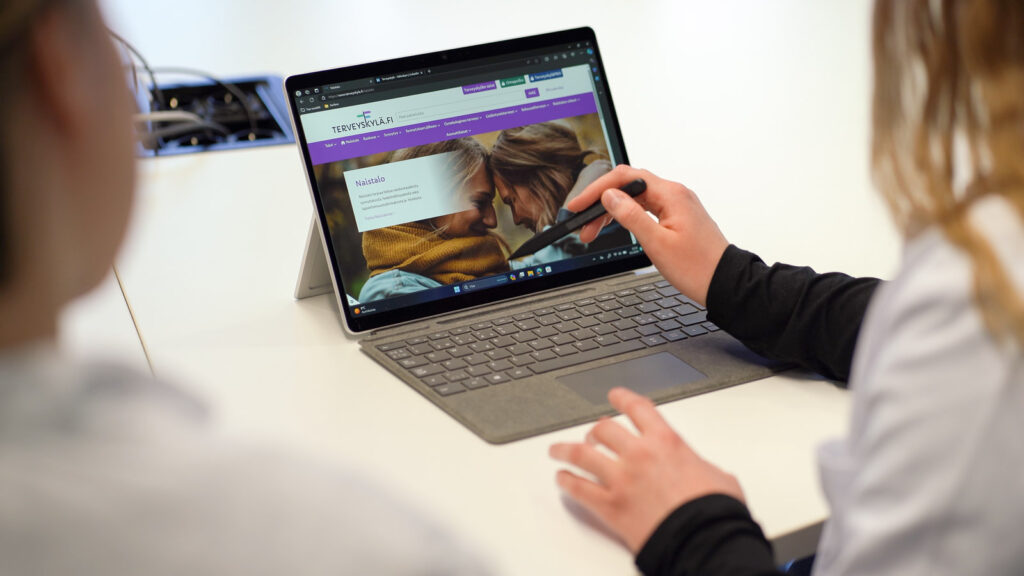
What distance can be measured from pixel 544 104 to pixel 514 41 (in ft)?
0.26

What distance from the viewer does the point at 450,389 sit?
83 cm

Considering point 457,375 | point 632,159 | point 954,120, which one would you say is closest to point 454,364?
point 457,375

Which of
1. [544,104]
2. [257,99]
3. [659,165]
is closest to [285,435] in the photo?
[544,104]

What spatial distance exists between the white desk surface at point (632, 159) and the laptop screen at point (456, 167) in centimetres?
11

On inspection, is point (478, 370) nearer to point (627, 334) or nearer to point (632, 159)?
point (627, 334)

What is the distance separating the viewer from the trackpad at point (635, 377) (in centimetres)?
82

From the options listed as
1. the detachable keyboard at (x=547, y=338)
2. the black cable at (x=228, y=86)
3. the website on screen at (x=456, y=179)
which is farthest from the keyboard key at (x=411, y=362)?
the black cable at (x=228, y=86)

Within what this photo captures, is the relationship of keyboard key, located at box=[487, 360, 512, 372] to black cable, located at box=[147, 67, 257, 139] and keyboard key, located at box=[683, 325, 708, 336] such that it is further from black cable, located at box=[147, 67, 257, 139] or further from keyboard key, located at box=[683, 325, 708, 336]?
black cable, located at box=[147, 67, 257, 139]

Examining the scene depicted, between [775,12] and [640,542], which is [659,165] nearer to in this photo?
[775,12]

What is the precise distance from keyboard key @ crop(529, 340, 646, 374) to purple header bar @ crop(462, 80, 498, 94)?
337 millimetres

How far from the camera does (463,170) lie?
103 cm

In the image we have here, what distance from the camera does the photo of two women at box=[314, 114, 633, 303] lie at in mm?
986

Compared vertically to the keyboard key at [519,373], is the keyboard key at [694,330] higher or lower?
lower

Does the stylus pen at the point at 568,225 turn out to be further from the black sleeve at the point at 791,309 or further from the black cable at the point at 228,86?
the black cable at the point at 228,86
